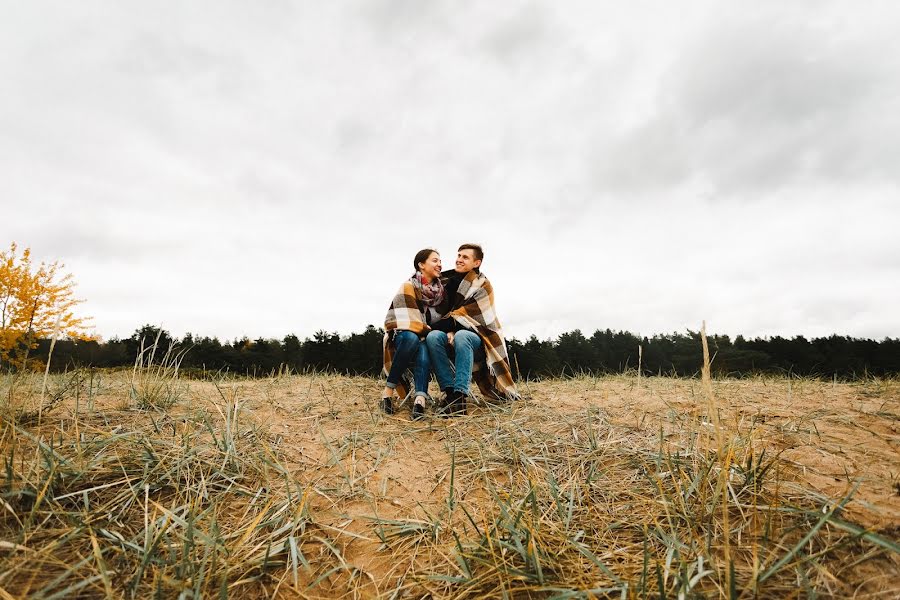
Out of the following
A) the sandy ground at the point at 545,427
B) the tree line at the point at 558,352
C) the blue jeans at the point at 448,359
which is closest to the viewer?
the sandy ground at the point at 545,427

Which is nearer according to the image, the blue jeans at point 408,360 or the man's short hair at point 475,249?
Result: the blue jeans at point 408,360

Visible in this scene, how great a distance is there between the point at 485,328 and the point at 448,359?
472 mm

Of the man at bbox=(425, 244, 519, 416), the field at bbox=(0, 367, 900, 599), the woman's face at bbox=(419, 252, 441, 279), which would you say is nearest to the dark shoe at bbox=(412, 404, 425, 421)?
the man at bbox=(425, 244, 519, 416)

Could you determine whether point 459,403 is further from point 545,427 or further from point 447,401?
point 545,427

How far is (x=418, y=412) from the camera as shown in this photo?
3.05m

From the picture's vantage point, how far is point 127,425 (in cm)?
219

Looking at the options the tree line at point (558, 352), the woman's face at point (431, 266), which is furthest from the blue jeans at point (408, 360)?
the tree line at point (558, 352)

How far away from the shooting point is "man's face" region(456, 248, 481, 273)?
3.74 meters

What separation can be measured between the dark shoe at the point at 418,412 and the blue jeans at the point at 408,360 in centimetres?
27

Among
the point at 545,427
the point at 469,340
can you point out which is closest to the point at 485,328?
the point at 469,340

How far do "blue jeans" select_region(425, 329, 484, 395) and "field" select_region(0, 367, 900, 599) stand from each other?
2.77 ft

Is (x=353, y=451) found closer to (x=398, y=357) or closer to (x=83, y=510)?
(x=83, y=510)

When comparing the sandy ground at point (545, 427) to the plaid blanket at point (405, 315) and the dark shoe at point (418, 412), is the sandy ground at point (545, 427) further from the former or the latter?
the plaid blanket at point (405, 315)

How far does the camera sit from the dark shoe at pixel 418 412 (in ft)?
9.85
